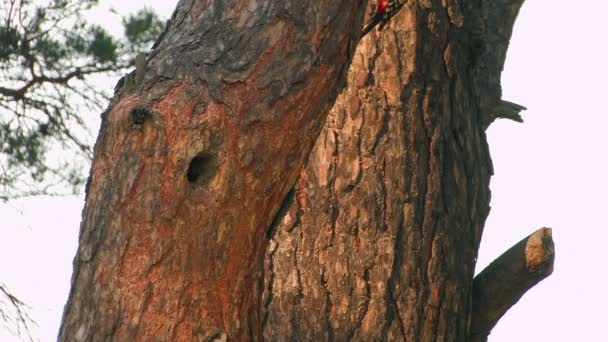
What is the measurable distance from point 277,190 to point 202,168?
21cm

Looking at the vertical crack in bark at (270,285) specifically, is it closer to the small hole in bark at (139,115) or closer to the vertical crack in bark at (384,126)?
the vertical crack in bark at (384,126)

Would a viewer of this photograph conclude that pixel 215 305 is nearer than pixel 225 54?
Yes

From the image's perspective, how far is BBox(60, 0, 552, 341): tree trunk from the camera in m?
2.31

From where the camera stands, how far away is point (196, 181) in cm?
237

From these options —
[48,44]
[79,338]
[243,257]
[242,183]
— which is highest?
[48,44]

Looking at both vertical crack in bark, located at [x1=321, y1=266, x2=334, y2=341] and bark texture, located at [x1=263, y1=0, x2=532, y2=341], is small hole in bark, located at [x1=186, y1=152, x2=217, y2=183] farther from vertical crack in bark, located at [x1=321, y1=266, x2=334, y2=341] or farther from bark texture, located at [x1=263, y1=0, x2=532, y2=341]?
vertical crack in bark, located at [x1=321, y1=266, x2=334, y2=341]

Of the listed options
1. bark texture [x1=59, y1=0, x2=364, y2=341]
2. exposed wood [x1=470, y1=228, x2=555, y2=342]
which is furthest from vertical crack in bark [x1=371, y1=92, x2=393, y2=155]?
bark texture [x1=59, y1=0, x2=364, y2=341]

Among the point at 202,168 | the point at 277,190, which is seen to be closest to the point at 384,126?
the point at 277,190

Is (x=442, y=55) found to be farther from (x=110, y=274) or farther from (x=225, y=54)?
(x=110, y=274)

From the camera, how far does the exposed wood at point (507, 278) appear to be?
11.9 feet

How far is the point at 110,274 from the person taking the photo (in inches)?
90.7

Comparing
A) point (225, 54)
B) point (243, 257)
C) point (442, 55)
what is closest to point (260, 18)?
point (225, 54)

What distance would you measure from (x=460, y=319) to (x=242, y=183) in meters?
1.40

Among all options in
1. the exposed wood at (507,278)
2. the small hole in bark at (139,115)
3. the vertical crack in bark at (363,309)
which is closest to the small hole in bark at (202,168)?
the small hole in bark at (139,115)
